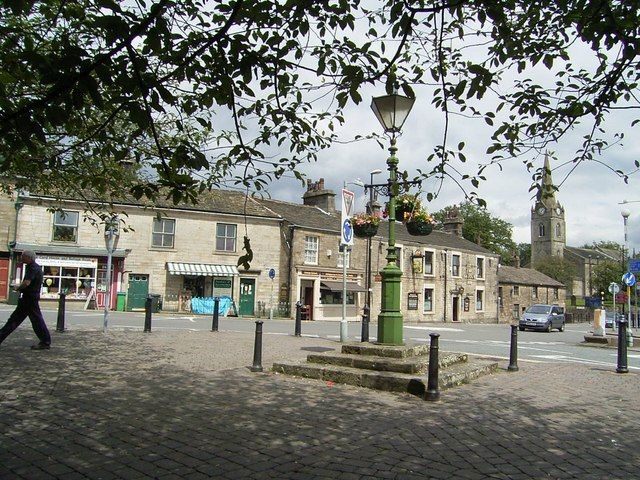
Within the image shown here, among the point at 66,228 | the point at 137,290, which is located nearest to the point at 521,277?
the point at 137,290

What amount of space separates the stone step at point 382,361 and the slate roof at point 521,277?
43.8 m

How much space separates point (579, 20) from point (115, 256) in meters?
27.7

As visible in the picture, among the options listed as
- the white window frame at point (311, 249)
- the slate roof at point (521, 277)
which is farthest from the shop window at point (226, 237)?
the slate roof at point (521, 277)

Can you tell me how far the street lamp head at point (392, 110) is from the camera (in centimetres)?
833

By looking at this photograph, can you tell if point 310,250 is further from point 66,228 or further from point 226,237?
point 66,228

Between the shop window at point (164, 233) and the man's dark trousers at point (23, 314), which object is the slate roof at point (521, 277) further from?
the man's dark trousers at point (23, 314)

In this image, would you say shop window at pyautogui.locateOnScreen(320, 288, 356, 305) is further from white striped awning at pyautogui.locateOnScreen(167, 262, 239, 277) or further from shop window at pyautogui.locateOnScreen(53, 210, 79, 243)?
shop window at pyautogui.locateOnScreen(53, 210, 79, 243)

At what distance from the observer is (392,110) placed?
27.6 ft

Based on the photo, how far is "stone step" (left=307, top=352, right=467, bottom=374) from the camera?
7.91 m

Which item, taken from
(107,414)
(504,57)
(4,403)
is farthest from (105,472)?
(504,57)

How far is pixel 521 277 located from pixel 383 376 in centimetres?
5078

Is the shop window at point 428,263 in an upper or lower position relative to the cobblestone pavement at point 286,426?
upper

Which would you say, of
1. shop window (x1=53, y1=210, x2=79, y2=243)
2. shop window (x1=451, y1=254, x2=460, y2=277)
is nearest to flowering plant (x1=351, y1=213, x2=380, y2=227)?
shop window (x1=53, y1=210, x2=79, y2=243)

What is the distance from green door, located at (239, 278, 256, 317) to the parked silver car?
16.4m
